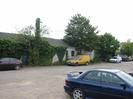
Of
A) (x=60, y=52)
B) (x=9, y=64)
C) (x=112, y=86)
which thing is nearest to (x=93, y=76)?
(x=112, y=86)

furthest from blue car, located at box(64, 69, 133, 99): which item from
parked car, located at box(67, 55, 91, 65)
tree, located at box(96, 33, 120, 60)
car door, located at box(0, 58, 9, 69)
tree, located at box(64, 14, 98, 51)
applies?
tree, located at box(96, 33, 120, 60)

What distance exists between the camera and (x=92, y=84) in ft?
33.6

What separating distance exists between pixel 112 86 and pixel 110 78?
405 millimetres

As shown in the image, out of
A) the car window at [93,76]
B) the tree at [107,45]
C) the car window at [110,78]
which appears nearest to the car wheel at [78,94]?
the car window at [93,76]

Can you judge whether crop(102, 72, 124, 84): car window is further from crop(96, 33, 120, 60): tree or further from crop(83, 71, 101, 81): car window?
crop(96, 33, 120, 60): tree

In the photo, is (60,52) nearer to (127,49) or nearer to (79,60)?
(79,60)

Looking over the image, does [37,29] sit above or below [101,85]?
above

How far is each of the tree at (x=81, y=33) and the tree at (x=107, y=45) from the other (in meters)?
6.06

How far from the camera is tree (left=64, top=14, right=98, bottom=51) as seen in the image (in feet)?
144

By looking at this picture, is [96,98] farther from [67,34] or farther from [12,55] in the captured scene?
[67,34]

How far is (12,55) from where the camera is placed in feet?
106

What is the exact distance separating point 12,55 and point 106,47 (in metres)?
25.0

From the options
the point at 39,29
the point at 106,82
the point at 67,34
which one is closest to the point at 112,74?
the point at 106,82

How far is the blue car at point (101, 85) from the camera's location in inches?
371
